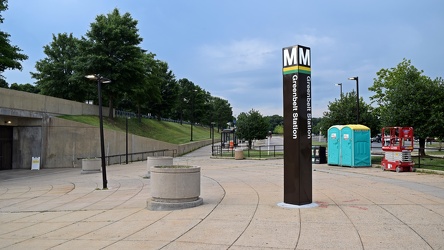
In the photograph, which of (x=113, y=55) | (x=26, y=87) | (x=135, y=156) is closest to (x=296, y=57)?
(x=135, y=156)

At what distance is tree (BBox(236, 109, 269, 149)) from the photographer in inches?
1780

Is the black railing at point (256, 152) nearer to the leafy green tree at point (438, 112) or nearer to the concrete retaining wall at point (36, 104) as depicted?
the leafy green tree at point (438, 112)

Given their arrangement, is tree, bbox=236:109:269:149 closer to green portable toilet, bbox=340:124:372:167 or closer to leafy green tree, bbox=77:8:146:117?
leafy green tree, bbox=77:8:146:117

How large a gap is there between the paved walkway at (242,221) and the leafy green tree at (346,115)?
45.2 ft

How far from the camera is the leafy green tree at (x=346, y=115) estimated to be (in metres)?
25.3


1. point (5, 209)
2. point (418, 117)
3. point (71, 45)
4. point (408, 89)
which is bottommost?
point (5, 209)

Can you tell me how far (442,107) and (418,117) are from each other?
127cm

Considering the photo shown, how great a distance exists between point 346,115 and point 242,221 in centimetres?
2021

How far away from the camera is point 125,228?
286 inches

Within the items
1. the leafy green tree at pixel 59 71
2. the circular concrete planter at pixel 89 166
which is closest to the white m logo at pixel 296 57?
the circular concrete planter at pixel 89 166

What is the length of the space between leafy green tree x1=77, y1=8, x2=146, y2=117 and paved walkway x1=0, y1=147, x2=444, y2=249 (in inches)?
1212

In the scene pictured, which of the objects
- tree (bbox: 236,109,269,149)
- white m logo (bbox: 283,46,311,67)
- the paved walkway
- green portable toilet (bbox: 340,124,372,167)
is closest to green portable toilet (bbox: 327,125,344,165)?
green portable toilet (bbox: 340,124,372,167)

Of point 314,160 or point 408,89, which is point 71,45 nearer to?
point 314,160

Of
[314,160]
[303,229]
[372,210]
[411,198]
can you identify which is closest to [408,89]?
[314,160]
